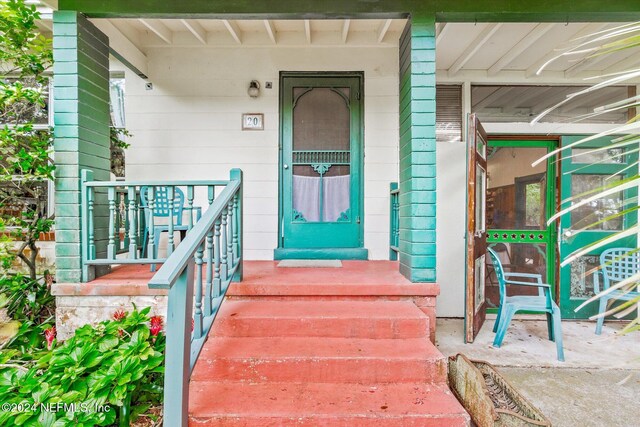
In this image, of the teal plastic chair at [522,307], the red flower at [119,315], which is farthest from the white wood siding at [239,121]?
the red flower at [119,315]

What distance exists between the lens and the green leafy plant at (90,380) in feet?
6.19

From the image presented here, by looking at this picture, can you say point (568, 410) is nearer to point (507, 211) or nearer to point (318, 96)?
point (507, 211)

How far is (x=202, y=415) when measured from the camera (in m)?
1.83

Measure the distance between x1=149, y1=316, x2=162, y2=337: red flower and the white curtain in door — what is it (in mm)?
1959

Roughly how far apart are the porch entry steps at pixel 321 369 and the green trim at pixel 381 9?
7.73 ft

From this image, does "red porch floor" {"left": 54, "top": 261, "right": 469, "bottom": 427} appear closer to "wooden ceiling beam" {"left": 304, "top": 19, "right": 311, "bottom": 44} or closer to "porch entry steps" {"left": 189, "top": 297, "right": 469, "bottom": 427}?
"porch entry steps" {"left": 189, "top": 297, "right": 469, "bottom": 427}

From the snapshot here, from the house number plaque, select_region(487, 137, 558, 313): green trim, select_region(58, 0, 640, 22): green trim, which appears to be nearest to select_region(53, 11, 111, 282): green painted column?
select_region(58, 0, 640, 22): green trim

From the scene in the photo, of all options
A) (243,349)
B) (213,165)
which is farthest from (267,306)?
(213,165)

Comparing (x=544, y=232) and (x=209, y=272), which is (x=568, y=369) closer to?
(x=544, y=232)

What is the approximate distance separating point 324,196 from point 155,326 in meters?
2.22

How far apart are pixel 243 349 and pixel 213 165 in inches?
97.7

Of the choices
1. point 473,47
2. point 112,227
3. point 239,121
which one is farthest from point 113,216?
point 473,47

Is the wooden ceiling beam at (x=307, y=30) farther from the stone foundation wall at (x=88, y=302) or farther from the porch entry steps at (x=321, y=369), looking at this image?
the stone foundation wall at (x=88, y=302)

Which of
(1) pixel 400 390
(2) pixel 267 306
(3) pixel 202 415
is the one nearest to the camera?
(3) pixel 202 415
